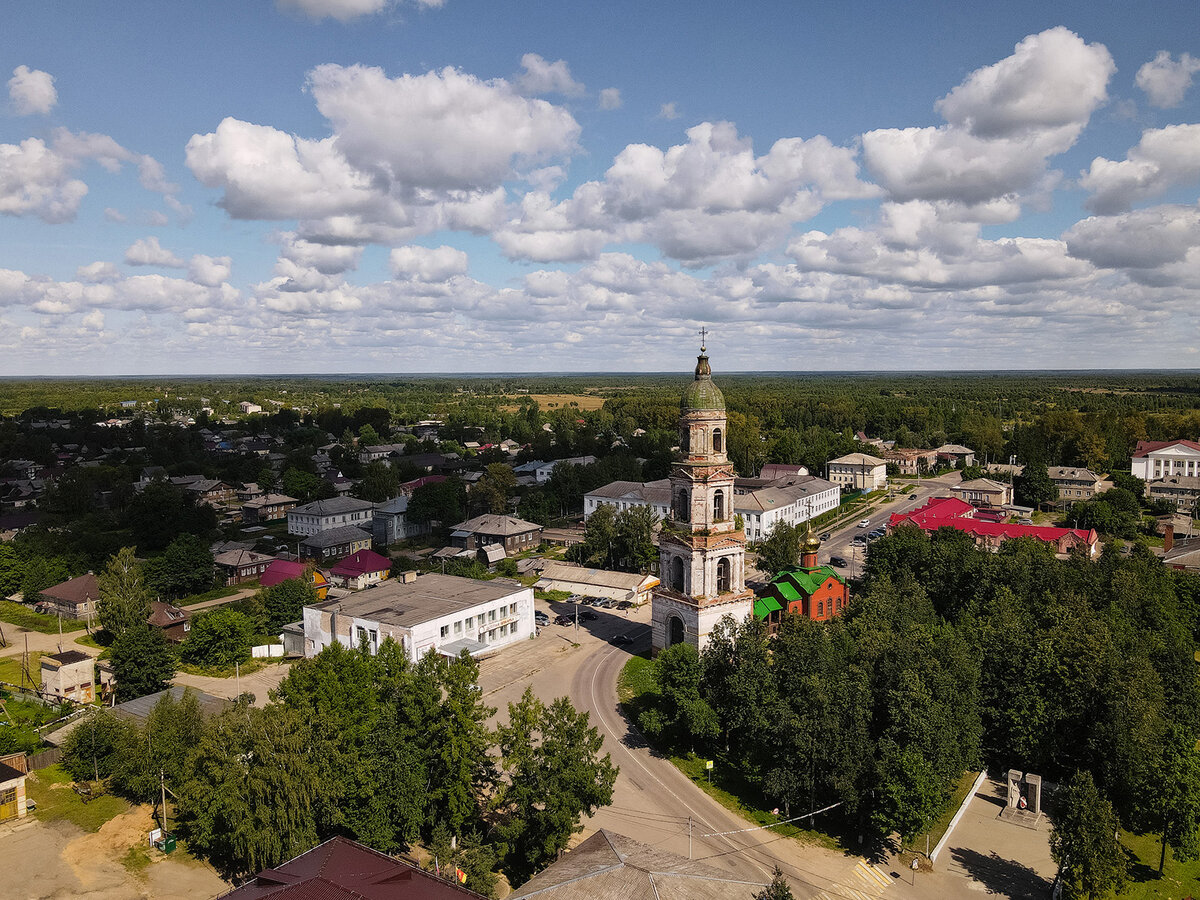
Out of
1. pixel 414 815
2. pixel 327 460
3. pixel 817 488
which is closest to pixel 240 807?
pixel 414 815

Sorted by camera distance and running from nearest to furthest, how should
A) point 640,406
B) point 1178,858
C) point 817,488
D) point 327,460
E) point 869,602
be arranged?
point 1178,858
point 869,602
point 817,488
point 327,460
point 640,406

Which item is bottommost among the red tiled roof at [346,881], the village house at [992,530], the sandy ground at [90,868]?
the sandy ground at [90,868]

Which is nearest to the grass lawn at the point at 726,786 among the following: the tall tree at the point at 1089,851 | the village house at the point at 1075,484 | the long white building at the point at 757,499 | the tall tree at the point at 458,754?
the tall tree at the point at 1089,851

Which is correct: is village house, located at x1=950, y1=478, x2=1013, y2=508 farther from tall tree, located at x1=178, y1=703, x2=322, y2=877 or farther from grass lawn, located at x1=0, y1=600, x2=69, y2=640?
grass lawn, located at x1=0, y1=600, x2=69, y2=640

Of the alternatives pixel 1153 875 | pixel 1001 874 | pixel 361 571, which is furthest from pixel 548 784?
pixel 361 571

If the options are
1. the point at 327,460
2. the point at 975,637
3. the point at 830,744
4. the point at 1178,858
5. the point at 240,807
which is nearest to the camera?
the point at 240,807

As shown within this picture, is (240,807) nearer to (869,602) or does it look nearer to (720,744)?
(720,744)

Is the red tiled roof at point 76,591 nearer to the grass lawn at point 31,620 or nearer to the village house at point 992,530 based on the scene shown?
the grass lawn at point 31,620
